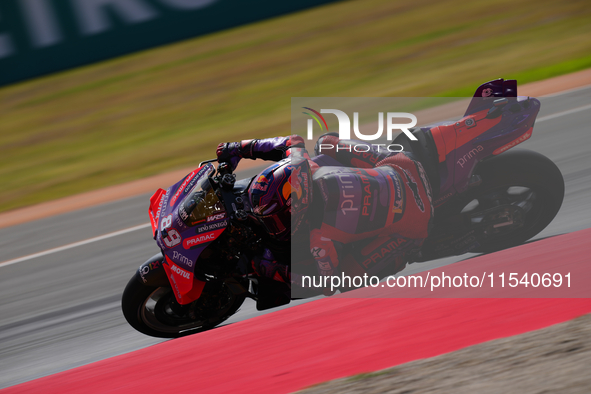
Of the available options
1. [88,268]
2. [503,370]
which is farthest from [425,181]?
[88,268]

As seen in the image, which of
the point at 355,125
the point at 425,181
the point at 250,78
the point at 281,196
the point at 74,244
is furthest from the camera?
the point at 250,78

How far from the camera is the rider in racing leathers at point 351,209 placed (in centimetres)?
342

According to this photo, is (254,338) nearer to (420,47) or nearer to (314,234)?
(314,234)

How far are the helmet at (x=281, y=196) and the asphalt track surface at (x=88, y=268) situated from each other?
4.12ft

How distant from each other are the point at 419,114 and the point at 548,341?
19.8ft

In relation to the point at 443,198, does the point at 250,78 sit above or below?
above

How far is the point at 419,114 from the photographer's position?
858cm

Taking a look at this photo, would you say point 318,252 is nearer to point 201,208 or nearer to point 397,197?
point 397,197

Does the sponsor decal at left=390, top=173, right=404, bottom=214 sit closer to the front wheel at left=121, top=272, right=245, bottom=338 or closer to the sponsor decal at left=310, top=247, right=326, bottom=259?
the sponsor decal at left=310, top=247, right=326, bottom=259

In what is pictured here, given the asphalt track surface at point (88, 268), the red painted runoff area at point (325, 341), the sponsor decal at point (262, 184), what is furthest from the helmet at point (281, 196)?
the asphalt track surface at point (88, 268)

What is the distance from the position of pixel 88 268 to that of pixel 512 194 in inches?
167

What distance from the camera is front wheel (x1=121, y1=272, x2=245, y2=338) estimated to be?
151 inches

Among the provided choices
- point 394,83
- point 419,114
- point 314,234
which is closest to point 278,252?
point 314,234

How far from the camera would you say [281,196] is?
3.24m
